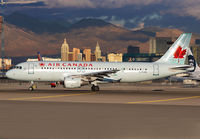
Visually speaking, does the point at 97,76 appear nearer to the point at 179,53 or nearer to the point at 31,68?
the point at 31,68

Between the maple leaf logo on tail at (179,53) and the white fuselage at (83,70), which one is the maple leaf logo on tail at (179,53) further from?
the white fuselage at (83,70)

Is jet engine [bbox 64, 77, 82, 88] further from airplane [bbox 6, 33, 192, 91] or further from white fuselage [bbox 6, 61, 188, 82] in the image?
white fuselage [bbox 6, 61, 188, 82]

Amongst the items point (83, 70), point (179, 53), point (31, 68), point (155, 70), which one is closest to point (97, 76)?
point (83, 70)

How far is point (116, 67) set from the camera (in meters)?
53.0

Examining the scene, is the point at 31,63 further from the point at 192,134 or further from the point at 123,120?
the point at 192,134

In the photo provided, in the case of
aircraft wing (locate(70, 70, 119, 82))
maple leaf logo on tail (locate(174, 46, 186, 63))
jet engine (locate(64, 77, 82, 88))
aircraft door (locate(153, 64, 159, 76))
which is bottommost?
jet engine (locate(64, 77, 82, 88))

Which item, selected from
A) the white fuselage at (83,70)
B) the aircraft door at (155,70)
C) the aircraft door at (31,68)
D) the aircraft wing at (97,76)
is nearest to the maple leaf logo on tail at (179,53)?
the white fuselage at (83,70)

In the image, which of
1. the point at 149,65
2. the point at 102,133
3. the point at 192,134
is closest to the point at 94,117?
the point at 102,133

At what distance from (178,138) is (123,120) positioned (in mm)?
5678

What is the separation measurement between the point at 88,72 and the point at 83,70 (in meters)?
0.79

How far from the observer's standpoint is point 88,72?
2026 inches

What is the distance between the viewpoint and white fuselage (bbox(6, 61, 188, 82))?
166 feet

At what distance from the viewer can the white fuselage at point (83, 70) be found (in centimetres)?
5066

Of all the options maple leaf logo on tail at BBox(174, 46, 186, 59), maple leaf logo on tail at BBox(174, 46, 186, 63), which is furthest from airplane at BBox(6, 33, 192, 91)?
maple leaf logo on tail at BBox(174, 46, 186, 59)
